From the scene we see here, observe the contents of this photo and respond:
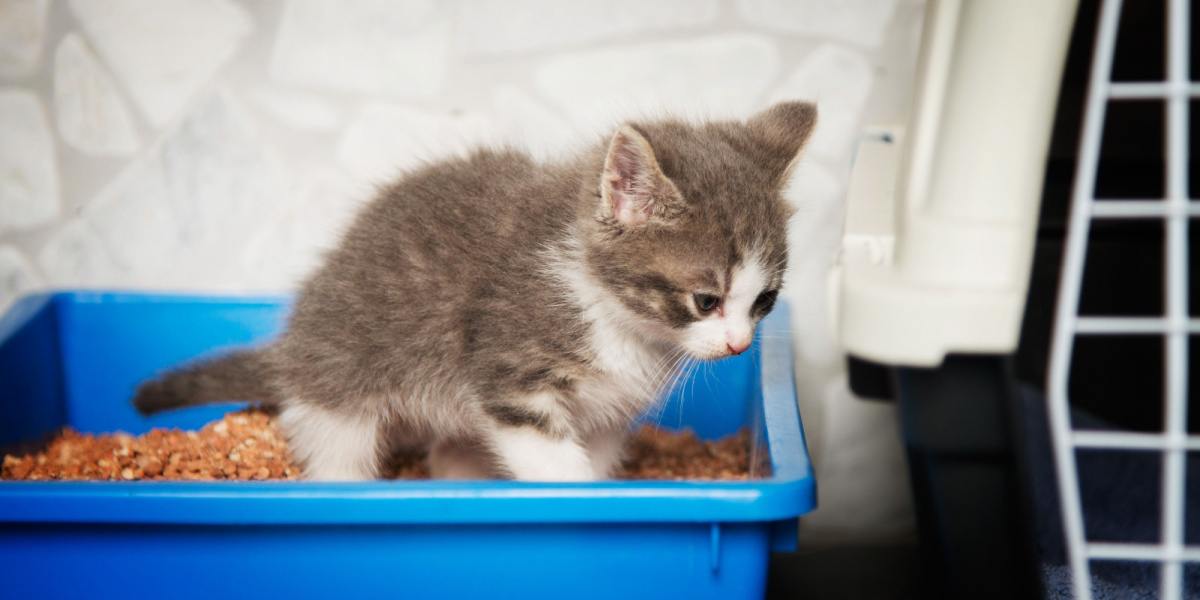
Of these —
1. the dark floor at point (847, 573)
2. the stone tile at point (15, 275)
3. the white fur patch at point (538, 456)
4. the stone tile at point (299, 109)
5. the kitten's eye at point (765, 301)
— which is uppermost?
the stone tile at point (299, 109)

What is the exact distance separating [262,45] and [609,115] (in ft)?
2.52

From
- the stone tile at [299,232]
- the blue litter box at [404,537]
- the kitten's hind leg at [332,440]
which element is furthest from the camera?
the stone tile at [299,232]

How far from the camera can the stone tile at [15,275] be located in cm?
230

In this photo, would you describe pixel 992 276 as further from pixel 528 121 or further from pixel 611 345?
pixel 528 121

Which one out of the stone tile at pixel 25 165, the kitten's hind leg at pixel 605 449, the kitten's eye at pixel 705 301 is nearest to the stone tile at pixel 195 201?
the stone tile at pixel 25 165

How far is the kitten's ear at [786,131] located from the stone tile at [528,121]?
0.67 meters

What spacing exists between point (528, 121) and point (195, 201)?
78cm

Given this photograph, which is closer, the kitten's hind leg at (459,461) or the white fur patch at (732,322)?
the white fur patch at (732,322)

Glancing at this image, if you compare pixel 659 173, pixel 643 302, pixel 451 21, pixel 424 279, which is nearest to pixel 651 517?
pixel 643 302

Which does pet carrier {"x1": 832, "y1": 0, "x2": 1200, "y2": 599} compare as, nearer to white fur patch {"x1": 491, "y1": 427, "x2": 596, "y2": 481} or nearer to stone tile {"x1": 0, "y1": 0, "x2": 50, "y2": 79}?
white fur patch {"x1": 491, "y1": 427, "x2": 596, "y2": 481}

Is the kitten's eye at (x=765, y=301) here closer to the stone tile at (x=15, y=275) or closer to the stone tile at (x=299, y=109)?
the stone tile at (x=299, y=109)

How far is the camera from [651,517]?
49.1 inches

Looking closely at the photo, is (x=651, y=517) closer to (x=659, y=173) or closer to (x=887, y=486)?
(x=659, y=173)

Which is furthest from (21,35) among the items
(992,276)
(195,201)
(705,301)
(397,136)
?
(992,276)
